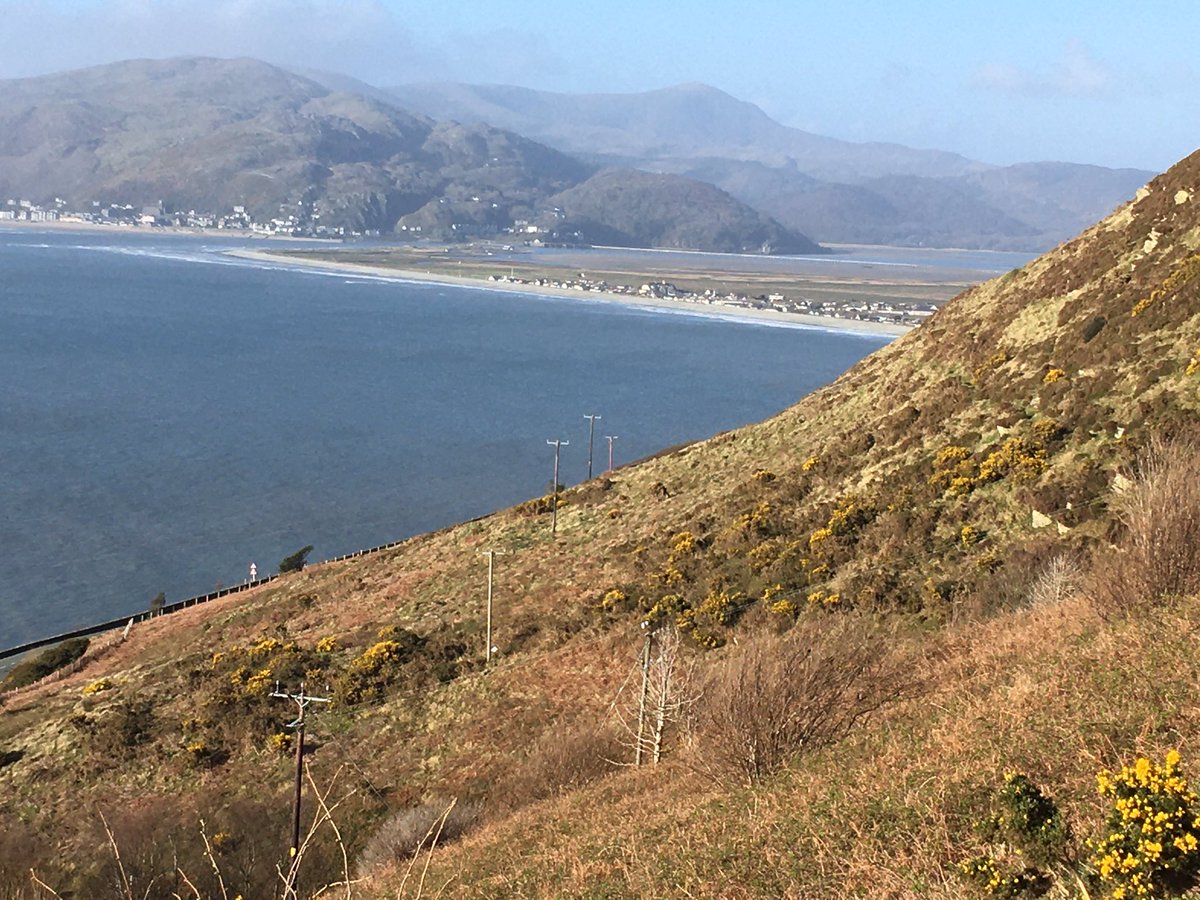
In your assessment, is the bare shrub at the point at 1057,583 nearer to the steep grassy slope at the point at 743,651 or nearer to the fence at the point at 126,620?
the steep grassy slope at the point at 743,651

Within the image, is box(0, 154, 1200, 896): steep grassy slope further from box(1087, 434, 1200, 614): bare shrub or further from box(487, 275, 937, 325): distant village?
box(487, 275, 937, 325): distant village

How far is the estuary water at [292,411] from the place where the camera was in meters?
46.7

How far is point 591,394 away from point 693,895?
266ft

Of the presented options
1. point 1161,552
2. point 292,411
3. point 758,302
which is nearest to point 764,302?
point 758,302

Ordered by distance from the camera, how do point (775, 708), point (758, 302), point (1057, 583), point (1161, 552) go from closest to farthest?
point (775, 708)
point (1161, 552)
point (1057, 583)
point (758, 302)

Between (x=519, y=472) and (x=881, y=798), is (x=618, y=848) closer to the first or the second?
(x=881, y=798)

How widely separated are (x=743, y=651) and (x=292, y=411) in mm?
69844

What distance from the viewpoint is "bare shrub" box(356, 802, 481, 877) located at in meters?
15.2

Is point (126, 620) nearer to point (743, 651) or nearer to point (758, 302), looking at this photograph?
point (743, 651)

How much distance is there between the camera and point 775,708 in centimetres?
1184

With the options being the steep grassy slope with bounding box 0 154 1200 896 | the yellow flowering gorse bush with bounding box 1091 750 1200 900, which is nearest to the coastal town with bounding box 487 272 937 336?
the steep grassy slope with bounding box 0 154 1200 896

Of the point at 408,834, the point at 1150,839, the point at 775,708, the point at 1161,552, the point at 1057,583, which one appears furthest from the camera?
the point at 1057,583

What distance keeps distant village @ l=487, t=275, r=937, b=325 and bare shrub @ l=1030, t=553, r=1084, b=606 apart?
12992 cm

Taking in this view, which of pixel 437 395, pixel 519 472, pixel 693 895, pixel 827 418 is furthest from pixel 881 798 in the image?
pixel 437 395
